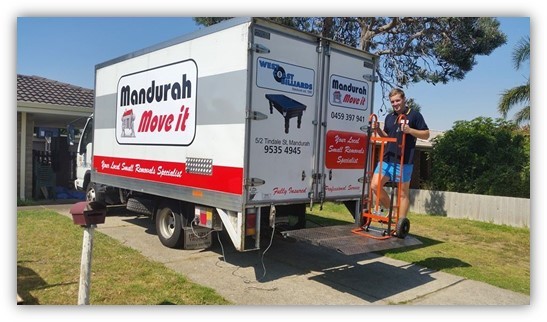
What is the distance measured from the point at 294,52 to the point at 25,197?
8356 mm

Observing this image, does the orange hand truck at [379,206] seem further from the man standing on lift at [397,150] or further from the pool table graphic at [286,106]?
the pool table graphic at [286,106]

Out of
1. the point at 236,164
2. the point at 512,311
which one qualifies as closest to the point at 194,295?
the point at 236,164

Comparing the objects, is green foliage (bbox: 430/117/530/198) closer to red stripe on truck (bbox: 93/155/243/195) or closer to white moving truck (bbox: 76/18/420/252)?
white moving truck (bbox: 76/18/420/252)

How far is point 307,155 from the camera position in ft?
16.5

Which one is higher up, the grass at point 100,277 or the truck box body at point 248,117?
the truck box body at point 248,117

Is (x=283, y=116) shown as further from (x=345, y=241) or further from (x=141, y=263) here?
(x=141, y=263)

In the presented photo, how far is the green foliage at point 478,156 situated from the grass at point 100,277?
8.79 m

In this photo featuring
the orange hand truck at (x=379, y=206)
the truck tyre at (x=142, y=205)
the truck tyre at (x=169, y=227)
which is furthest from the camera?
the truck tyre at (x=142, y=205)

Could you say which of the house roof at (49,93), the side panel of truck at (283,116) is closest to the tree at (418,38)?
the side panel of truck at (283,116)

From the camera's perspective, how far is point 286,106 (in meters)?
4.75

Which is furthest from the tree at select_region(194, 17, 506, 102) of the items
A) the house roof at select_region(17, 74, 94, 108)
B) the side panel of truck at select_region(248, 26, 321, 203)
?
the house roof at select_region(17, 74, 94, 108)

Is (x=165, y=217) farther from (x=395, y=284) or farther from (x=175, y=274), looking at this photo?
(x=395, y=284)

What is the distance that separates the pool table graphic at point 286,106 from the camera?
465 cm

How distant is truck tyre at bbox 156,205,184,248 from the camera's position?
5.98m
